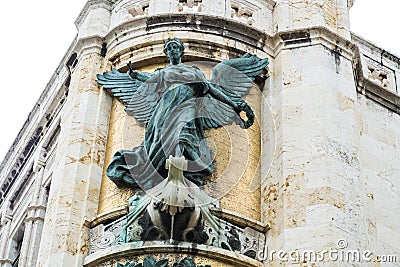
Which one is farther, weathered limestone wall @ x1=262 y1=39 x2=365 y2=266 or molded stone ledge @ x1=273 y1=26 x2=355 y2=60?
molded stone ledge @ x1=273 y1=26 x2=355 y2=60

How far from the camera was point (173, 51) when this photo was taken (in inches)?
579

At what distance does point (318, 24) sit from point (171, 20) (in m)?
2.21

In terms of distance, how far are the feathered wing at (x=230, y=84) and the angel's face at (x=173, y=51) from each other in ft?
1.85

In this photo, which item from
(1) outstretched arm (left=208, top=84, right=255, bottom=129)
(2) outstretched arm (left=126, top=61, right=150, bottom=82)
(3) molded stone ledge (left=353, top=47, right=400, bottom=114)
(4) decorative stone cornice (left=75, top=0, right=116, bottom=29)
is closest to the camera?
(1) outstretched arm (left=208, top=84, right=255, bottom=129)

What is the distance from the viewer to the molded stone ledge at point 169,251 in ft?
42.2

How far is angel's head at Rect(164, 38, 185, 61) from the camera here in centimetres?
1468

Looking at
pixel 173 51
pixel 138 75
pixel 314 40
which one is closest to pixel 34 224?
pixel 138 75

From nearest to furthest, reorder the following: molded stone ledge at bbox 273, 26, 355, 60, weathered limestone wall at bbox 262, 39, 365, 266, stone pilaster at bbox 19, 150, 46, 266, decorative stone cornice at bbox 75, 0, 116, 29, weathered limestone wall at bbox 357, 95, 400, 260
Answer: weathered limestone wall at bbox 262, 39, 365, 266, weathered limestone wall at bbox 357, 95, 400, 260, molded stone ledge at bbox 273, 26, 355, 60, decorative stone cornice at bbox 75, 0, 116, 29, stone pilaster at bbox 19, 150, 46, 266

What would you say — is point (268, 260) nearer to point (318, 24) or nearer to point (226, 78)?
point (226, 78)

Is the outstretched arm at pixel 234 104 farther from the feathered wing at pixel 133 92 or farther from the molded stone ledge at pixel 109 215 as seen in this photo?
the molded stone ledge at pixel 109 215

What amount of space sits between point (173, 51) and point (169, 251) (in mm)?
3226

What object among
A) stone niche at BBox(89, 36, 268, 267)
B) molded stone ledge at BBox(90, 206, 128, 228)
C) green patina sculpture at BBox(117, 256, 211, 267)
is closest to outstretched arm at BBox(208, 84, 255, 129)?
stone niche at BBox(89, 36, 268, 267)

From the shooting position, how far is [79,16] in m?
16.7

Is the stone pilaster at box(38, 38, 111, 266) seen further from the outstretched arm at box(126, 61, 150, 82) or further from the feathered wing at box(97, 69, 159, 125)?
the outstretched arm at box(126, 61, 150, 82)
